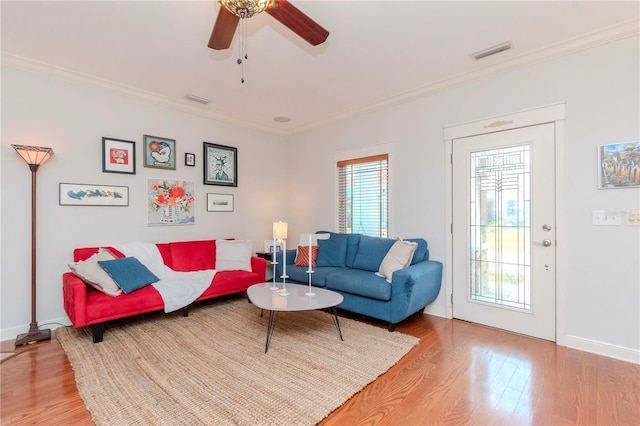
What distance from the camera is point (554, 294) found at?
285cm

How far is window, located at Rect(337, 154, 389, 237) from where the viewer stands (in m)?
4.25

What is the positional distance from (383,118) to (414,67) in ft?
3.34

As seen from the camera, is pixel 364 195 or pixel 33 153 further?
pixel 364 195

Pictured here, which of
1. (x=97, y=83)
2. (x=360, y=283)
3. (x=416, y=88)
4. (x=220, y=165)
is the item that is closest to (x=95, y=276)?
(x=97, y=83)

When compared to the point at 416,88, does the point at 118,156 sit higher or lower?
lower

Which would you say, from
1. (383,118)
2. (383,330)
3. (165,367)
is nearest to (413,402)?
(383,330)

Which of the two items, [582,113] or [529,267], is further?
[529,267]

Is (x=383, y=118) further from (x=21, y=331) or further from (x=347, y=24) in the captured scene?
(x=21, y=331)

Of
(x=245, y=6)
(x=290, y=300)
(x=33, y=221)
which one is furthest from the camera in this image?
(x=33, y=221)

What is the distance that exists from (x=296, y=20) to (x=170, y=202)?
3.11 m

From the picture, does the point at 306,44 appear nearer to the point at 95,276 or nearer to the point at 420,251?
the point at 420,251

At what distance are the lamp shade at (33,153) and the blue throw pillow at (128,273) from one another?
1.12 meters

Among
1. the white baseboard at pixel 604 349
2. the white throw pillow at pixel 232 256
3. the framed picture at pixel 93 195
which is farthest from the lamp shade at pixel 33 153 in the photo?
the white baseboard at pixel 604 349

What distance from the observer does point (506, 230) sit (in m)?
3.14
